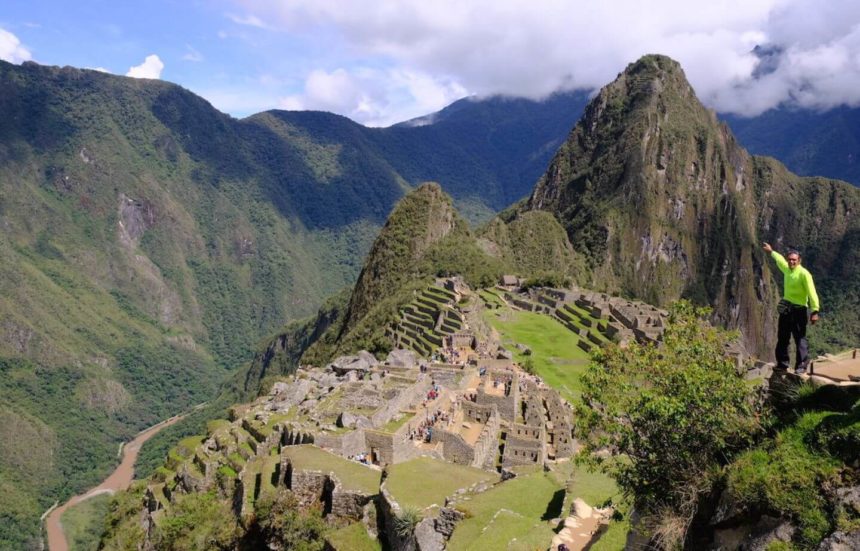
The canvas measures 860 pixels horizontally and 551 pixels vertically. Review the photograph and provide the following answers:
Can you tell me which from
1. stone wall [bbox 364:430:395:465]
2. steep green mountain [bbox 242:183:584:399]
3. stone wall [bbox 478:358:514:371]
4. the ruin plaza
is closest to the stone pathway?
the ruin plaza

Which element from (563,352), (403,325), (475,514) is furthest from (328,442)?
(403,325)

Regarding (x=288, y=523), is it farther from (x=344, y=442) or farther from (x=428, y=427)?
(x=428, y=427)

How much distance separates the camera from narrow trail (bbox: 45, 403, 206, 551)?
10629 cm

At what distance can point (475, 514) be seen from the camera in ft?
53.3

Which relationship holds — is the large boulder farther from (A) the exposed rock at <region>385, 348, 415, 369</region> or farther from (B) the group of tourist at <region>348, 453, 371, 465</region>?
(B) the group of tourist at <region>348, 453, 371, 465</region>

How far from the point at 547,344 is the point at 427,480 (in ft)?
158

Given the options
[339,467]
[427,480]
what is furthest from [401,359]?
[427,480]

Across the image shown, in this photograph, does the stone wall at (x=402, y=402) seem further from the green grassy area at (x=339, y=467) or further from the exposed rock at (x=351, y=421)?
the green grassy area at (x=339, y=467)

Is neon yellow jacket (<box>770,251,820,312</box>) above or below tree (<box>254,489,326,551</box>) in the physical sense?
above

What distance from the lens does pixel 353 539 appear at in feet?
57.2

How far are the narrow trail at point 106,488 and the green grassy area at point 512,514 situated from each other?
279 feet

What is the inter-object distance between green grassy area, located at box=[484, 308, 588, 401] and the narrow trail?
58.2 m

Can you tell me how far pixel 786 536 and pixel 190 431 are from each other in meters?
142

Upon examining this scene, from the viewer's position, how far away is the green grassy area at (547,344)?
52156 millimetres
